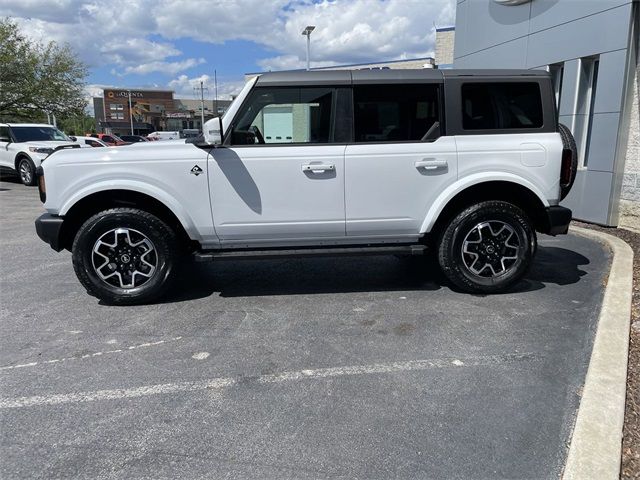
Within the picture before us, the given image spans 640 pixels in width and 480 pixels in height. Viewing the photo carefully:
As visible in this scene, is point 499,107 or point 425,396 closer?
point 425,396

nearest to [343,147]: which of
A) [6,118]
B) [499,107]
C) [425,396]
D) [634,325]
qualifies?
[499,107]

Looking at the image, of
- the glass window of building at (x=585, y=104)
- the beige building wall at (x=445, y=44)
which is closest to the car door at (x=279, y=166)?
the glass window of building at (x=585, y=104)

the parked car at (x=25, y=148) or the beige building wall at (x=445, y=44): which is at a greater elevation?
the beige building wall at (x=445, y=44)

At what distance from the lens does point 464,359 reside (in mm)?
3549

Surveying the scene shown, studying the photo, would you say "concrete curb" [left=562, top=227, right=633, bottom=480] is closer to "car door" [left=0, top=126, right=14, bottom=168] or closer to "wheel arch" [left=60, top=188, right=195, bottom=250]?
"wheel arch" [left=60, top=188, right=195, bottom=250]

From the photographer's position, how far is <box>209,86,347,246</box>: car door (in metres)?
4.47

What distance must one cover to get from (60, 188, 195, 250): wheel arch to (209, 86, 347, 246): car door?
428 mm

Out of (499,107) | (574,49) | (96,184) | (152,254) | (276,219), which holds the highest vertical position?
(574,49)

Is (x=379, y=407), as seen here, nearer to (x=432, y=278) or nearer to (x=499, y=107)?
(x=432, y=278)

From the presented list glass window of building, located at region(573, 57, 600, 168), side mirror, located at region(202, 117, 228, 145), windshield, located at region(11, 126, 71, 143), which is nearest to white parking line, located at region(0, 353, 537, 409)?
side mirror, located at region(202, 117, 228, 145)

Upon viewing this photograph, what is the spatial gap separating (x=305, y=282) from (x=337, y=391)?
7.51 feet

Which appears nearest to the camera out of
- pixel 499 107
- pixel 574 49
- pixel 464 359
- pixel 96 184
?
pixel 464 359

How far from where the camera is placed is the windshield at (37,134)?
50.6 ft

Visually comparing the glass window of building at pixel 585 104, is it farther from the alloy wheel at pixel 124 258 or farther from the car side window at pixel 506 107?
→ the alloy wheel at pixel 124 258
